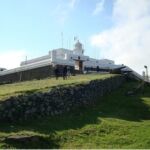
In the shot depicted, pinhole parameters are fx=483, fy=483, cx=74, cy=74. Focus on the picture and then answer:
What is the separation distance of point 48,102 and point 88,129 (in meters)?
2.89

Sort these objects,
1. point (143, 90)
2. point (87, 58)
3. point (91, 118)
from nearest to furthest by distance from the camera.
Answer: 1. point (91, 118)
2. point (143, 90)
3. point (87, 58)

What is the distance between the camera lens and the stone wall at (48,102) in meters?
20.9

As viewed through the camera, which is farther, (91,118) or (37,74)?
(37,74)

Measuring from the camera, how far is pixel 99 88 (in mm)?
32344

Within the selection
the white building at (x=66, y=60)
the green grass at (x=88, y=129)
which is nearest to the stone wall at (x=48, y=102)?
the green grass at (x=88, y=129)

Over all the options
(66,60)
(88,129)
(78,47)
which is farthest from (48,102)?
(78,47)

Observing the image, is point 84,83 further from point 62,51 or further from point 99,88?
point 62,51

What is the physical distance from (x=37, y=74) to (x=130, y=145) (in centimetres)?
3522

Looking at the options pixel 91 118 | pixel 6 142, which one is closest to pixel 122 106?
pixel 91 118

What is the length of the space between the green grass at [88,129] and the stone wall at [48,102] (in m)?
0.37

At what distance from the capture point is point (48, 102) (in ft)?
76.4

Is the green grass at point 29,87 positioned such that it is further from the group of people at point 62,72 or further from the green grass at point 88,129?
the group of people at point 62,72

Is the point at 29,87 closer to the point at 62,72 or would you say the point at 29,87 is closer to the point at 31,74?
the point at 62,72

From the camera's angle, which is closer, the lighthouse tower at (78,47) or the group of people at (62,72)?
the group of people at (62,72)
